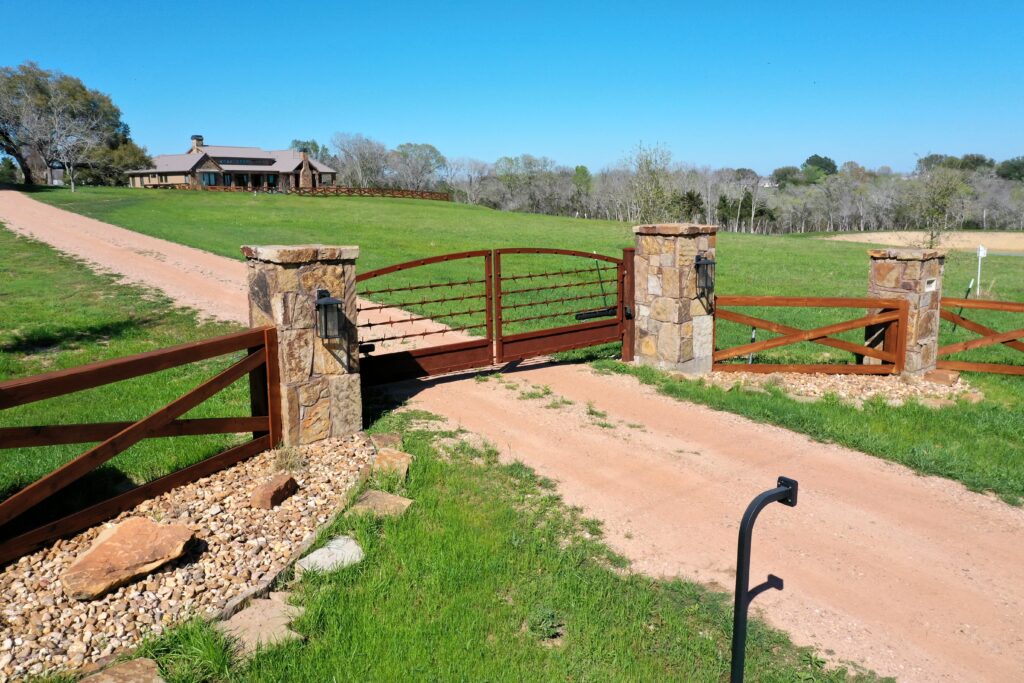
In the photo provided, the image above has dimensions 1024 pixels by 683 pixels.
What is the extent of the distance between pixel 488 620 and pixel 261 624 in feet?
4.32

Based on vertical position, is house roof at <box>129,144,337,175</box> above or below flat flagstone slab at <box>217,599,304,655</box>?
above

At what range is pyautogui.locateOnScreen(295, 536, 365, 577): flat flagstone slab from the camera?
4.75 meters

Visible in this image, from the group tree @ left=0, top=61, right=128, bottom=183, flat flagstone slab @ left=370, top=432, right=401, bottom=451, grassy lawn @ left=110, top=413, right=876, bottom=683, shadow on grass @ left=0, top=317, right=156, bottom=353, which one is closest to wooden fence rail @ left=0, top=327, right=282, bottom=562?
flat flagstone slab @ left=370, top=432, right=401, bottom=451

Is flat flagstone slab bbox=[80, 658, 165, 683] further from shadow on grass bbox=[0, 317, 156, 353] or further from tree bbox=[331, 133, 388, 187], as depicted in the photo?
tree bbox=[331, 133, 388, 187]

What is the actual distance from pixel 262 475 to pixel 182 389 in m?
2.94

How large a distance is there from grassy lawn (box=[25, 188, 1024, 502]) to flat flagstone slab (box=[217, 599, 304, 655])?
5.94 metres

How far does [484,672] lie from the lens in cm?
385

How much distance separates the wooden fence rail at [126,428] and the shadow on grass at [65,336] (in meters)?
5.50

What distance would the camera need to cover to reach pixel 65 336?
10898 mm

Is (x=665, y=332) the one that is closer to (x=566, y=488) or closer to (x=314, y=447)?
(x=566, y=488)

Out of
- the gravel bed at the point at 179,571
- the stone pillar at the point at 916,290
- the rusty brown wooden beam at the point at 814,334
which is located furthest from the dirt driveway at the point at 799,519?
the stone pillar at the point at 916,290

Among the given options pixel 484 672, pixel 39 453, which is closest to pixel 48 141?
pixel 39 453

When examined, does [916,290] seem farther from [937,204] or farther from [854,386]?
[937,204]

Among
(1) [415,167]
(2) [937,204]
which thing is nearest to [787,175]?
(1) [415,167]
